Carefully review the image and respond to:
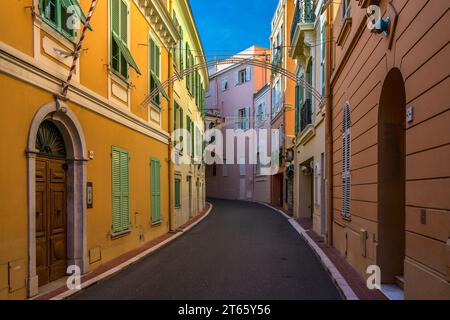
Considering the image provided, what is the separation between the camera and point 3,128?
5508mm

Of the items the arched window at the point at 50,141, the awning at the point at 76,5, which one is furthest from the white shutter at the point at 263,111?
the arched window at the point at 50,141

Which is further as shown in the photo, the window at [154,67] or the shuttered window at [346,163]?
the window at [154,67]

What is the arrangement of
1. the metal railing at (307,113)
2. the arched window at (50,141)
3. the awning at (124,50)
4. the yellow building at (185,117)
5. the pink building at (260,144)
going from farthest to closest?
→ the pink building at (260,144) → the yellow building at (185,117) → the metal railing at (307,113) → the awning at (124,50) → the arched window at (50,141)

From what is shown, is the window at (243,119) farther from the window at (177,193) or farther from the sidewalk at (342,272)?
the sidewalk at (342,272)

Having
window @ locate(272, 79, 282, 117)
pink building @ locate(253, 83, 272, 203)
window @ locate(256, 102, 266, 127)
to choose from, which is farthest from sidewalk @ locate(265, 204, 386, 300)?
window @ locate(256, 102, 266, 127)

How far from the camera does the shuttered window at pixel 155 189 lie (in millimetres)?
13023

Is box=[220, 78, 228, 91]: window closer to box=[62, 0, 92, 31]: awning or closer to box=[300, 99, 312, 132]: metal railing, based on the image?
box=[300, 99, 312, 132]: metal railing

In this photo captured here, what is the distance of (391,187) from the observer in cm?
673

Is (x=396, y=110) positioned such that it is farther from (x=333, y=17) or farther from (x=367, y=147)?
(x=333, y=17)

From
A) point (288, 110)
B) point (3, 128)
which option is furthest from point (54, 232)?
point (288, 110)

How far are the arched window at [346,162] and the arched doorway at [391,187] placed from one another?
86.2 inches

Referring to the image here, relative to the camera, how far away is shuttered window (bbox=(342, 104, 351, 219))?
9.16 meters

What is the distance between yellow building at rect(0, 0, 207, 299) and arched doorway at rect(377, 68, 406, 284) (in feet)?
16.5

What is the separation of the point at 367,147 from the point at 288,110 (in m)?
19.4
